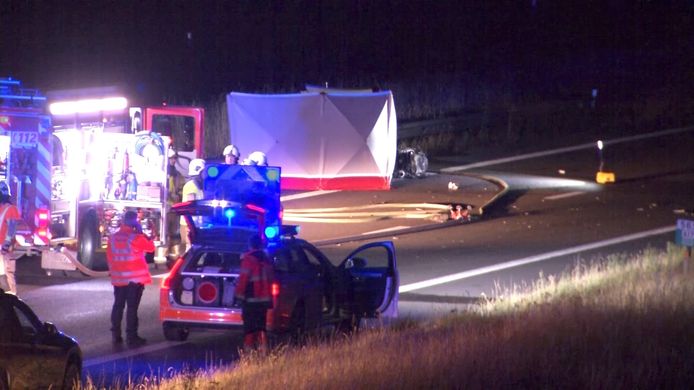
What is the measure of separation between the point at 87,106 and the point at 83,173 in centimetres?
106

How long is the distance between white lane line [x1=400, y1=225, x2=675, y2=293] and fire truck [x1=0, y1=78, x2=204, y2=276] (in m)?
3.94

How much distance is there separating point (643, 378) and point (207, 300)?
5116mm

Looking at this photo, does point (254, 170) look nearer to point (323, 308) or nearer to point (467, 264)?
point (323, 308)

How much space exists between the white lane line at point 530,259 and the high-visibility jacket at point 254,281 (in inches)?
223

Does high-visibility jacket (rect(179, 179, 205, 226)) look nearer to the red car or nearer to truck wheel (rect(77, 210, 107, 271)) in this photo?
truck wheel (rect(77, 210, 107, 271))

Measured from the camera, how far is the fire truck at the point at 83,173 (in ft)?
59.4

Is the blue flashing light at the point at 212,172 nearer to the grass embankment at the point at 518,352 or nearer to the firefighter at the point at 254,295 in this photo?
the grass embankment at the point at 518,352

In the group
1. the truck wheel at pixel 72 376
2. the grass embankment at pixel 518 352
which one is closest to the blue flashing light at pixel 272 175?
the grass embankment at pixel 518 352

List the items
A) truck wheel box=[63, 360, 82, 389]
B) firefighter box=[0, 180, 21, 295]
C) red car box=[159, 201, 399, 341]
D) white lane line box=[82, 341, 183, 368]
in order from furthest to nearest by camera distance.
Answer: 1. firefighter box=[0, 180, 21, 295]
2. red car box=[159, 201, 399, 341]
3. white lane line box=[82, 341, 183, 368]
4. truck wheel box=[63, 360, 82, 389]

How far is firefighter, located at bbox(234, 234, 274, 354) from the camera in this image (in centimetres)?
1298

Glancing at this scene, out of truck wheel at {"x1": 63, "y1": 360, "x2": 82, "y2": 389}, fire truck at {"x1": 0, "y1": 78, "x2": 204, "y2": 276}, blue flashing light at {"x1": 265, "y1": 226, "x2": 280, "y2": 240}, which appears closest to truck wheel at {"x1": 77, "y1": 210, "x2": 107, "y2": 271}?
fire truck at {"x1": 0, "y1": 78, "x2": 204, "y2": 276}

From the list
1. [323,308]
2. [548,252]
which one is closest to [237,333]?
[323,308]

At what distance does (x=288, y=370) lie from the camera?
11.0 metres

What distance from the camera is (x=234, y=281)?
14.2 meters
